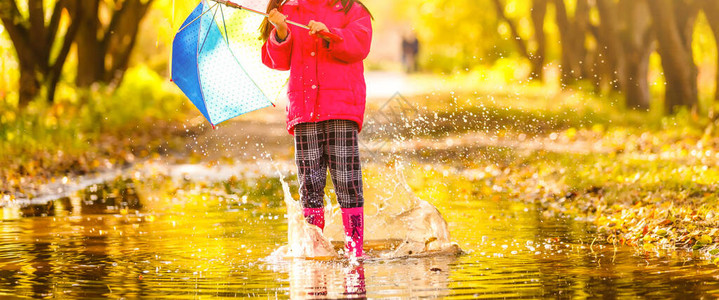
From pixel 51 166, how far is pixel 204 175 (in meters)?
1.98

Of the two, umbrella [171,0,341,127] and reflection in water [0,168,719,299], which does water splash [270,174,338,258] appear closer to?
reflection in water [0,168,719,299]

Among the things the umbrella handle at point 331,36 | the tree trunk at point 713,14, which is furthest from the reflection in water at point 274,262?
the tree trunk at point 713,14

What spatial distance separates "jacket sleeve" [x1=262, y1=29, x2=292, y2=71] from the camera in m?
7.04

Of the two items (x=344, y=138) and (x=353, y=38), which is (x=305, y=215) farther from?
(x=353, y=38)

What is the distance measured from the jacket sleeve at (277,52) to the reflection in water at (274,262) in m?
1.25

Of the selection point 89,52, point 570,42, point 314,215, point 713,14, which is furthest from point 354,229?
point 570,42

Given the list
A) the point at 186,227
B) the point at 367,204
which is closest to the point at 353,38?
the point at 367,204

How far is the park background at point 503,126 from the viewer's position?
36.6 feet

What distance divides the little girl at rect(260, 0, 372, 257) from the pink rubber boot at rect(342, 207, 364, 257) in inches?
5.6

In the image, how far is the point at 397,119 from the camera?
23.0m

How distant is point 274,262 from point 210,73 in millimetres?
1303

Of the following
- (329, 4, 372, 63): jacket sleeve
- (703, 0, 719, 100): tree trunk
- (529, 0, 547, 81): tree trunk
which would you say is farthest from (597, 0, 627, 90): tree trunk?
(329, 4, 372, 63): jacket sleeve

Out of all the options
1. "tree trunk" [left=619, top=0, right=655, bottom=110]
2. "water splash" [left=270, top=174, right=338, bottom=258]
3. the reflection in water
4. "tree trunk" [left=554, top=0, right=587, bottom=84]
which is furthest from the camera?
"tree trunk" [left=554, top=0, right=587, bottom=84]

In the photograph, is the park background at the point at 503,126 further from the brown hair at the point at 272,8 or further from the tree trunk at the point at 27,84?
the brown hair at the point at 272,8
